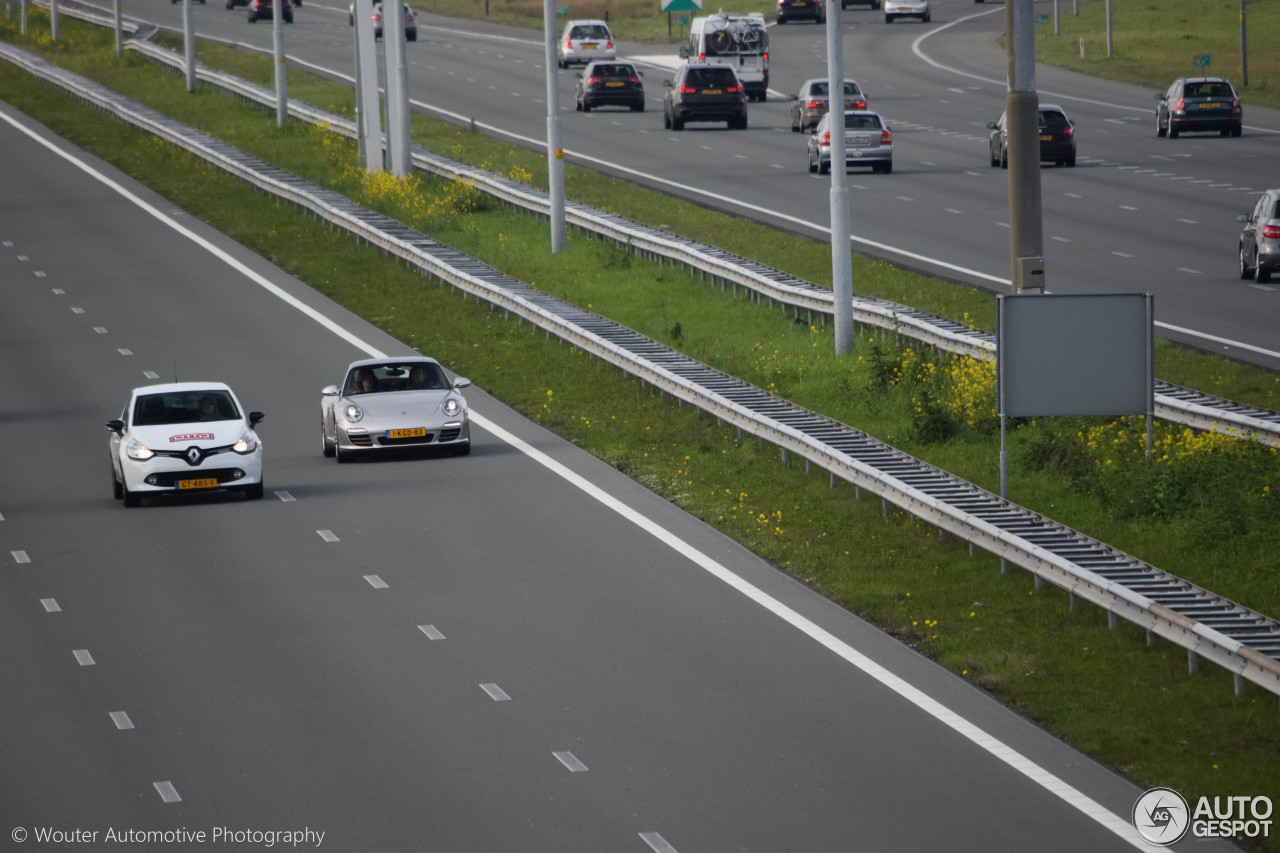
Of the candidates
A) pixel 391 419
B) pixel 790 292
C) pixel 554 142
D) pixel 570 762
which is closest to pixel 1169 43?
pixel 554 142

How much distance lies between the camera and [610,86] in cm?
6206

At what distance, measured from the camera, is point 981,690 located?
528 inches

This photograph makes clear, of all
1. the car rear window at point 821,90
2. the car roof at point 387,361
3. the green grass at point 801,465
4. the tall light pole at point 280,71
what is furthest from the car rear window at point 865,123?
the car roof at point 387,361

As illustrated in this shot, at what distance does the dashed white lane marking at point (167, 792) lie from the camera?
1120 centimetres

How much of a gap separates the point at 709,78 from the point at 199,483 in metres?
38.5

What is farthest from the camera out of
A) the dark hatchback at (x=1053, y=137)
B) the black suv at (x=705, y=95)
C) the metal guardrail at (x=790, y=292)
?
the black suv at (x=705, y=95)

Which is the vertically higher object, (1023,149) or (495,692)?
(1023,149)

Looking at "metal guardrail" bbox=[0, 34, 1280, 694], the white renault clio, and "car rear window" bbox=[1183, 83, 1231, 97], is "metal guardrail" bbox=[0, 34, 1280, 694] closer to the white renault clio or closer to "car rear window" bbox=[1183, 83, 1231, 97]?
the white renault clio

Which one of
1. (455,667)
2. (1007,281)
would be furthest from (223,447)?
(1007,281)

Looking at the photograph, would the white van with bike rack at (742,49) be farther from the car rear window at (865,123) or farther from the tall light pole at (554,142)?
the tall light pole at (554,142)

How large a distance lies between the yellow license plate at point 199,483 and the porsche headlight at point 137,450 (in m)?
0.44

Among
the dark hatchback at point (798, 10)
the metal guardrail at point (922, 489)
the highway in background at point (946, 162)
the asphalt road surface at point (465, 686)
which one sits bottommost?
the asphalt road surface at point (465, 686)

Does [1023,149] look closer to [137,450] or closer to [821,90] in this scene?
[137,450]

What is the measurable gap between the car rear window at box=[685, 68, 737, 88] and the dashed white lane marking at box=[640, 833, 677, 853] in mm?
47789
